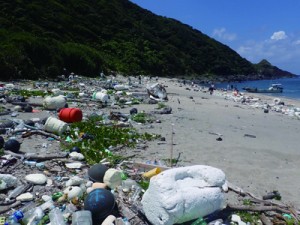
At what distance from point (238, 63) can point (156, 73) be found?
61077 mm

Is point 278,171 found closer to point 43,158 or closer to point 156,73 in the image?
point 43,158

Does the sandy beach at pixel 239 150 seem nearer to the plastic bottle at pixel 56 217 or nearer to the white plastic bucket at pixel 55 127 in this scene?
the white plastic bucket at pixel 55 127

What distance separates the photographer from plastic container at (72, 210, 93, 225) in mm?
4198

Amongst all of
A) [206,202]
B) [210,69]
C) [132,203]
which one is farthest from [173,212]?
[210,69]

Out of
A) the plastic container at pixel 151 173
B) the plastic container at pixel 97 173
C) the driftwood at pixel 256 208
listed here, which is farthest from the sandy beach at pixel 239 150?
the plastic container at pixel 97 173

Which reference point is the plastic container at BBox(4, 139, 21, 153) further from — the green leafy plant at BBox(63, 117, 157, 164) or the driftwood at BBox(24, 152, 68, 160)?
the green leafy plant at BBox(63, 117, 157, 164)

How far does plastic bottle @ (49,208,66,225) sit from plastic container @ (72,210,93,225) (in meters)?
0.14

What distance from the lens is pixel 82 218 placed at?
13.9 ft

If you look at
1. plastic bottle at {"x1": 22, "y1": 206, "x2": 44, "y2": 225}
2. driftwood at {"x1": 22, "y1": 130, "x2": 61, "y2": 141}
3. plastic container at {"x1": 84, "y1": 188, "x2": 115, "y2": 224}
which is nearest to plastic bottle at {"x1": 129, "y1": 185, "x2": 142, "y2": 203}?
plastic container at {"x1": 84, "y1": 188, "x2": 115, "y2": 224}

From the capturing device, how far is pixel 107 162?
A: 655 centimetres

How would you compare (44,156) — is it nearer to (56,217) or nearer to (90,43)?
(56,217)

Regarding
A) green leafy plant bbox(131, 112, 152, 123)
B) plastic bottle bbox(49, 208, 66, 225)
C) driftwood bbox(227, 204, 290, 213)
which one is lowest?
green leafy plant bbox(131, 112, 152, 123)

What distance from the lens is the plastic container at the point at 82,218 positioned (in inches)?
165

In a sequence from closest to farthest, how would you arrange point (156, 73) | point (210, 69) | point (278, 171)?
1. point (278, 171)
2. point (156, 73)
3. point (210, 69)
